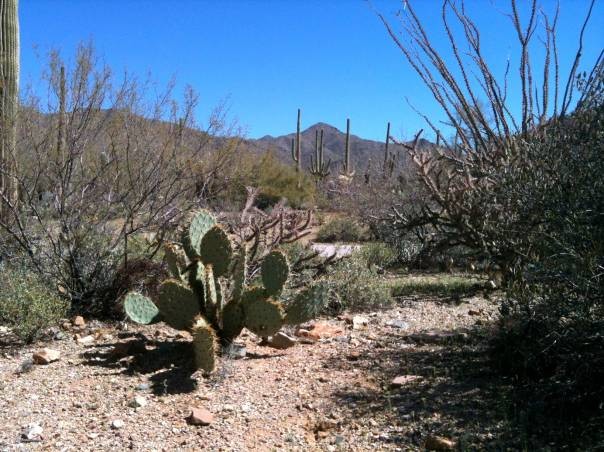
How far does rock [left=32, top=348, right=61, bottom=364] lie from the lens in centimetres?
472

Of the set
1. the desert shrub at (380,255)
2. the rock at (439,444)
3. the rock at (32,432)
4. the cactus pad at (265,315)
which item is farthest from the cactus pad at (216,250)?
the desert shrub at (380,255)

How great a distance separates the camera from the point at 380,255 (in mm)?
9906

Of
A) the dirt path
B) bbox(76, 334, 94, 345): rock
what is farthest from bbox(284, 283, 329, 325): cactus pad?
bbox(76, 334, 94, 345): rock

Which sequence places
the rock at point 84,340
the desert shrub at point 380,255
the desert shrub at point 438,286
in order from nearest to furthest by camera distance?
the rock at point 84,340
the desert shrub at point 438,286
the desert shrub at point 380,255

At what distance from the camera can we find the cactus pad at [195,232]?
5383 millimetres

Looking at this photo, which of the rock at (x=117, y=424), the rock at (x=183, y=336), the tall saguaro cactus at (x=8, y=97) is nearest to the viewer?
the rock at (x=117, y=424)

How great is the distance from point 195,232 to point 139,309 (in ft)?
2.65

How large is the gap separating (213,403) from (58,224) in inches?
130

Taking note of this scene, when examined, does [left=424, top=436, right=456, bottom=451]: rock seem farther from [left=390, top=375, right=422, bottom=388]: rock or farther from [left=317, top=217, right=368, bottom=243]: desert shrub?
[left=317, top=217, right=368, bottom=243]: desert shrub

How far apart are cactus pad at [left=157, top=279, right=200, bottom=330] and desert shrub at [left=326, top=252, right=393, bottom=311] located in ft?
6.79

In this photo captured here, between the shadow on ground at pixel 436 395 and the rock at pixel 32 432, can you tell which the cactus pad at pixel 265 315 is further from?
the rock at pixel 32 432

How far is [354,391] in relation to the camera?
14.2 ft

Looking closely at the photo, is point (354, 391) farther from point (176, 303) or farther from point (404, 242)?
point (404, 242)

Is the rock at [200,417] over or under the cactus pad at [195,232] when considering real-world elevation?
under
